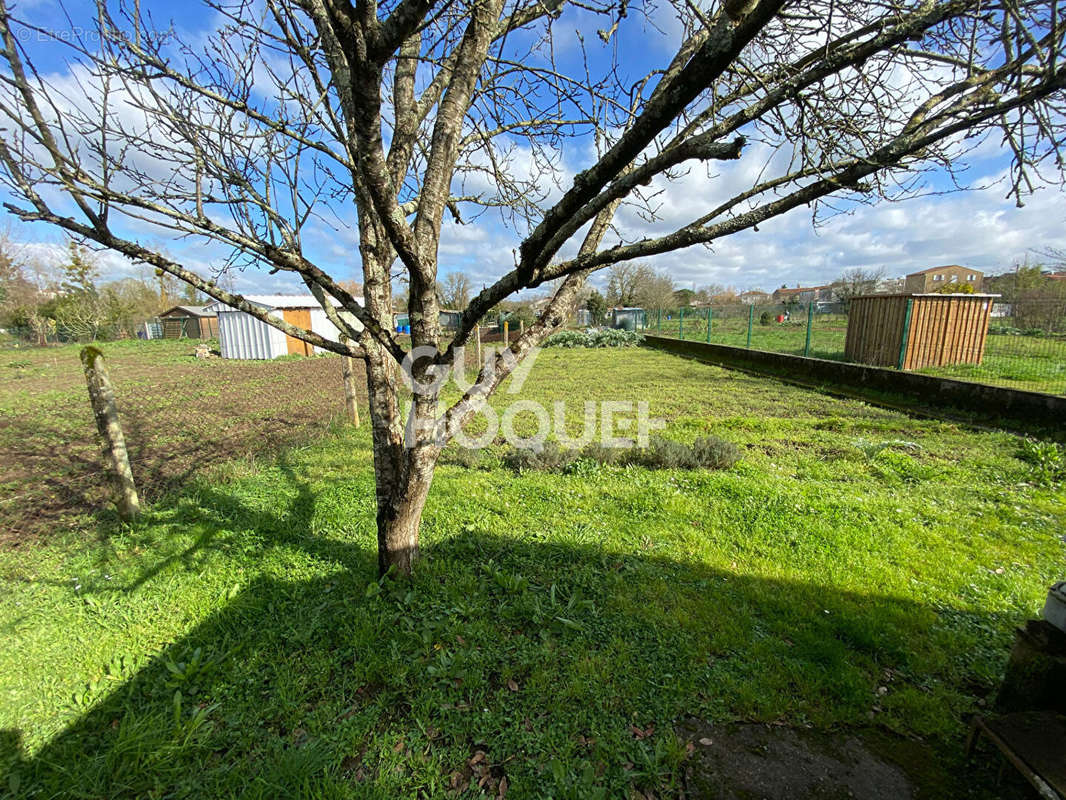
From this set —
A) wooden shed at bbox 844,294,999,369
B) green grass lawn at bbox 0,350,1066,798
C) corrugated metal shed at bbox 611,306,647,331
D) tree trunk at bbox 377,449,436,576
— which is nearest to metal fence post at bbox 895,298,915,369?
wooden shed at bbox 844,294,999,369

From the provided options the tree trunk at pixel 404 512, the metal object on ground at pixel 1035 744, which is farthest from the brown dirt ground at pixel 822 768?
the tree trunk at pixel 404 512

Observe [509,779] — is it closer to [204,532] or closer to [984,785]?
[984,785]

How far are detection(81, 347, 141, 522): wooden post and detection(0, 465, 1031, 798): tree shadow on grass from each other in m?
0.97

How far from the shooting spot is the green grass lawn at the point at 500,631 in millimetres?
1825

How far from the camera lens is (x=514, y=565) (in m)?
3.09

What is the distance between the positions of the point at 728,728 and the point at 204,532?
3.77 meters

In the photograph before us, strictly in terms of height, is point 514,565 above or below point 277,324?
below

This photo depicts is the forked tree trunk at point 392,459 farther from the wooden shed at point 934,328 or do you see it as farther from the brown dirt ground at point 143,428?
the wooden shed at point 934,328

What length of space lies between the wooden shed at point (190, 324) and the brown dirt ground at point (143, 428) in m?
22.4

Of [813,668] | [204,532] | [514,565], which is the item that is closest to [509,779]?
[514,565]

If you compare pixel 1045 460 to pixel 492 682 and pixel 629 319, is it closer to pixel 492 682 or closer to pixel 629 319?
pixel 492 682

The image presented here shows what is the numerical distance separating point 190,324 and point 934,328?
47.1m

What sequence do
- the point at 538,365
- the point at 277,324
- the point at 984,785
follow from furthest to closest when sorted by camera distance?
the point at 538,365, the point at 277,324, the point at 984,785

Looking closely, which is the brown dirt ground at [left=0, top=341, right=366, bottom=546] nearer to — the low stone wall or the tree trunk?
the tree trunk
